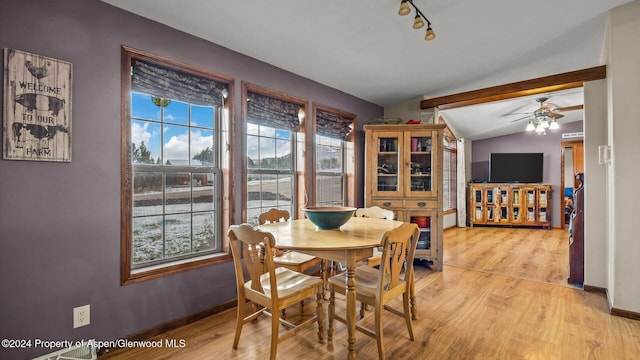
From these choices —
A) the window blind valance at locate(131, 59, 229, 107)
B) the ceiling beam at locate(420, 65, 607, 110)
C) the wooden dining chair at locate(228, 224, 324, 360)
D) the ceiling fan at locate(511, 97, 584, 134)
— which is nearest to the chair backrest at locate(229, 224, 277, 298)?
the wooden dining chair at locate(228, 224, 324, 360)

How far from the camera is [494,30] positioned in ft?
9.01

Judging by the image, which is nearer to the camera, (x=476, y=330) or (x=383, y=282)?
(x=383, y=282)

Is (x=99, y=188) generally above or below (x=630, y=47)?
below

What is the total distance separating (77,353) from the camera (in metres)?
1.89

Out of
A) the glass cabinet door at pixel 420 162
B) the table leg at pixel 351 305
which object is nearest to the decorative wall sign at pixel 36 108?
the table leg at pixel 351 305

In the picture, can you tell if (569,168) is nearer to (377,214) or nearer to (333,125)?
(333,125)

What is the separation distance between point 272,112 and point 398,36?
142cm

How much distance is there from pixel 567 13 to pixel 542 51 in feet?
2.20

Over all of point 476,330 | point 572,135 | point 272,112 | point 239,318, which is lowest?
point 476,330

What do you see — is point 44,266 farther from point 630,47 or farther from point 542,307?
point 630,47

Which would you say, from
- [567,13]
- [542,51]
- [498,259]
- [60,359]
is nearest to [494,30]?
[567,13]

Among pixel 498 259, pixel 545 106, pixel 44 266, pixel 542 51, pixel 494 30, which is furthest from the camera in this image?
pixel 545 106

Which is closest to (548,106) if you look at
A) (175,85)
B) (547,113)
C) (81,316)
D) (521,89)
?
(547,113)

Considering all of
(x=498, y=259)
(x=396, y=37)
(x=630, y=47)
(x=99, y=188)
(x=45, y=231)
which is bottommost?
(x=498, y=259)
